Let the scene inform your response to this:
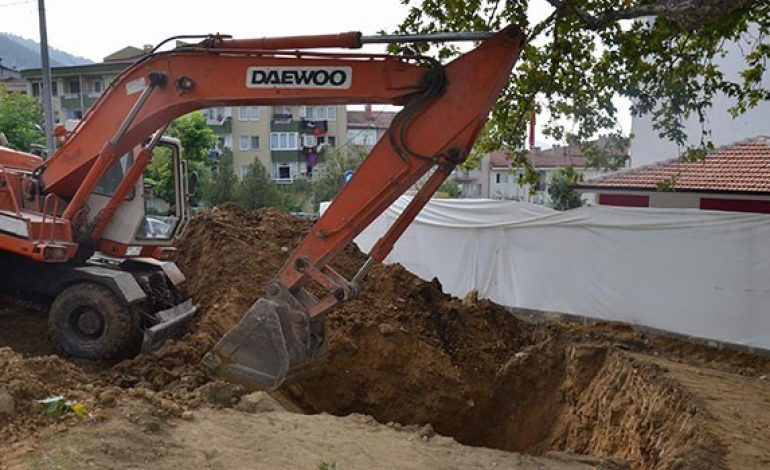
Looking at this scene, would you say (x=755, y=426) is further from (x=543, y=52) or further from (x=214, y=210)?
(x=214, y=210)

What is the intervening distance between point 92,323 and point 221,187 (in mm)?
28673

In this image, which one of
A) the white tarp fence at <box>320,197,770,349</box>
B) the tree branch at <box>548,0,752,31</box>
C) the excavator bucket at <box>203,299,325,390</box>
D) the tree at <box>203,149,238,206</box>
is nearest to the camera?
the tree branch at <box>548,0,752,31</box>

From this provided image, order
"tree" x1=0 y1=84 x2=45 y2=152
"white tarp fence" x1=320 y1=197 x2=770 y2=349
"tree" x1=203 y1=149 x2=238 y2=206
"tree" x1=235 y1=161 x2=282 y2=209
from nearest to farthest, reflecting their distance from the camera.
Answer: "white tarp fence" x1=320 y1=197 x2=770 y2=349 < "tree" x1=0 y1=84 x2=45 y2=152 < "tree" x1=235 y1=161 x2=282 y2=209 < "tree" x1=203 y1=149 x2=238 y2=206

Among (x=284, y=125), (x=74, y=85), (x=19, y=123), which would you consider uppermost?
(x=74, y=85)

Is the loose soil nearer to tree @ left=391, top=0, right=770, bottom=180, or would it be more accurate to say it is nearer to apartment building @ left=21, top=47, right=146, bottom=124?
tree @ left=391, top=0, right=770, bottom=180

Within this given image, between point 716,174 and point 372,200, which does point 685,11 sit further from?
point 716,174

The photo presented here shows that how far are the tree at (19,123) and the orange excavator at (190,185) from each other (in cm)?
2528

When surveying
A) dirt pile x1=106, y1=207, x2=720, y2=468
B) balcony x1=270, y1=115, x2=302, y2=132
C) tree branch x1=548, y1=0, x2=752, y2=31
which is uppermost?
balcony x1=270, y1=115, x2=302, y2=132

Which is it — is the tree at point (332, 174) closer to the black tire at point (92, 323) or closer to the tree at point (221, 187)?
the tree at point (221, 187)

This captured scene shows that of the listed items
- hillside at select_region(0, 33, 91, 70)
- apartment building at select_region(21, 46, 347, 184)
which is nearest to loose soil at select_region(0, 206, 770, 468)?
apartment building at select_region(21, 46, 347, 184)

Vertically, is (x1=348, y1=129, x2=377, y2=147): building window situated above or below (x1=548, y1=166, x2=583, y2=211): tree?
above

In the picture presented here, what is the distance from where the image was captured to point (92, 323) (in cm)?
675

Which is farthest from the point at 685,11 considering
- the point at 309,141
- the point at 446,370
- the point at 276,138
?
the point at 309,141

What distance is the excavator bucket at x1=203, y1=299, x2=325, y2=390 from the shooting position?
5609 mm
